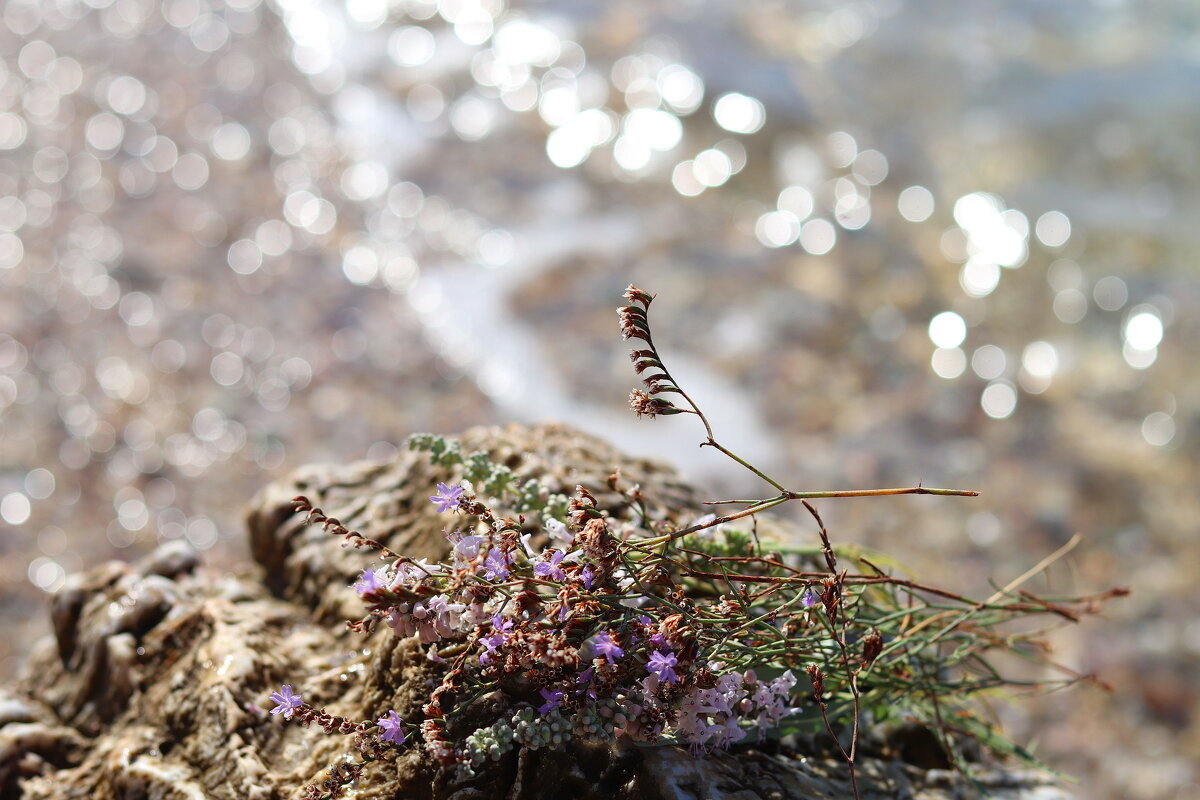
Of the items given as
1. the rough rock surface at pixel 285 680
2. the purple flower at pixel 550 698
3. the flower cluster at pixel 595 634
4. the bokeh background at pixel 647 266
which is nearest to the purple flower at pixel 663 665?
the flower cluster at pixel 595 634

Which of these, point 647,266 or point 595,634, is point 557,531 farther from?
point 647,266

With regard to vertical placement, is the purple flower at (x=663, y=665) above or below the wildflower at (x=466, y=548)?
below

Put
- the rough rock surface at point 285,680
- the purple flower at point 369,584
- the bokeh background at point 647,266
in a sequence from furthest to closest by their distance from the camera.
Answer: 1. the bokeh background at point 647,266
2. the rough rock surface at point 285,680
3. the purple flower at point 369,584

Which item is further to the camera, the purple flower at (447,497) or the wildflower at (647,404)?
the purple flower at (447,497)

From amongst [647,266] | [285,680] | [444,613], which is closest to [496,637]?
[444,613]

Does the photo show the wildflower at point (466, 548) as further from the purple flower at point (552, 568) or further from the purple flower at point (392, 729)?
the purple flower at point (392, 729)
